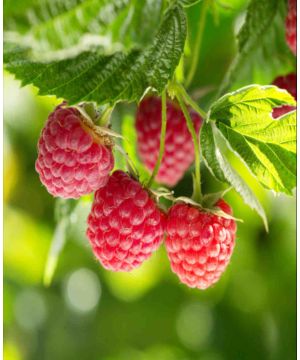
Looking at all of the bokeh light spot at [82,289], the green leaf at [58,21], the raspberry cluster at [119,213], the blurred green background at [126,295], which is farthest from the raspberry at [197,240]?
the bokeh light spot at [82,289]

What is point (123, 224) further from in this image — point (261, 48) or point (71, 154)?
point (261, 48)

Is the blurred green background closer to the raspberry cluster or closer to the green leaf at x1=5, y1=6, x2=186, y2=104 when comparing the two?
the raspberry cluster

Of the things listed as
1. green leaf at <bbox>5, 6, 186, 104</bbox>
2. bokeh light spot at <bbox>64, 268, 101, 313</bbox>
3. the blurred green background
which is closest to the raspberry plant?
green leaf at <bbox>5, 6, 186, 104</bbox>

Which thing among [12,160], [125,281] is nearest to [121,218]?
[12,160]

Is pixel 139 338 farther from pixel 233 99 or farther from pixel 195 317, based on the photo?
pixel 233 99

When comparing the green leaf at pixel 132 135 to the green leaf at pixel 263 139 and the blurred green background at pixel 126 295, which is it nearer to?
the green leaf at pixel 263 139

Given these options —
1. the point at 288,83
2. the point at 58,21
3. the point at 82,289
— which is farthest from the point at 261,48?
the point at 82,289

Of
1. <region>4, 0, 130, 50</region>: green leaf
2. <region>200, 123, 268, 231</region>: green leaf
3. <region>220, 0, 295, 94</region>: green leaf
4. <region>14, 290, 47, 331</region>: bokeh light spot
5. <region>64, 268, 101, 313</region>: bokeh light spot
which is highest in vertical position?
<region>220, 0, 295, 94</region>: green leaf
